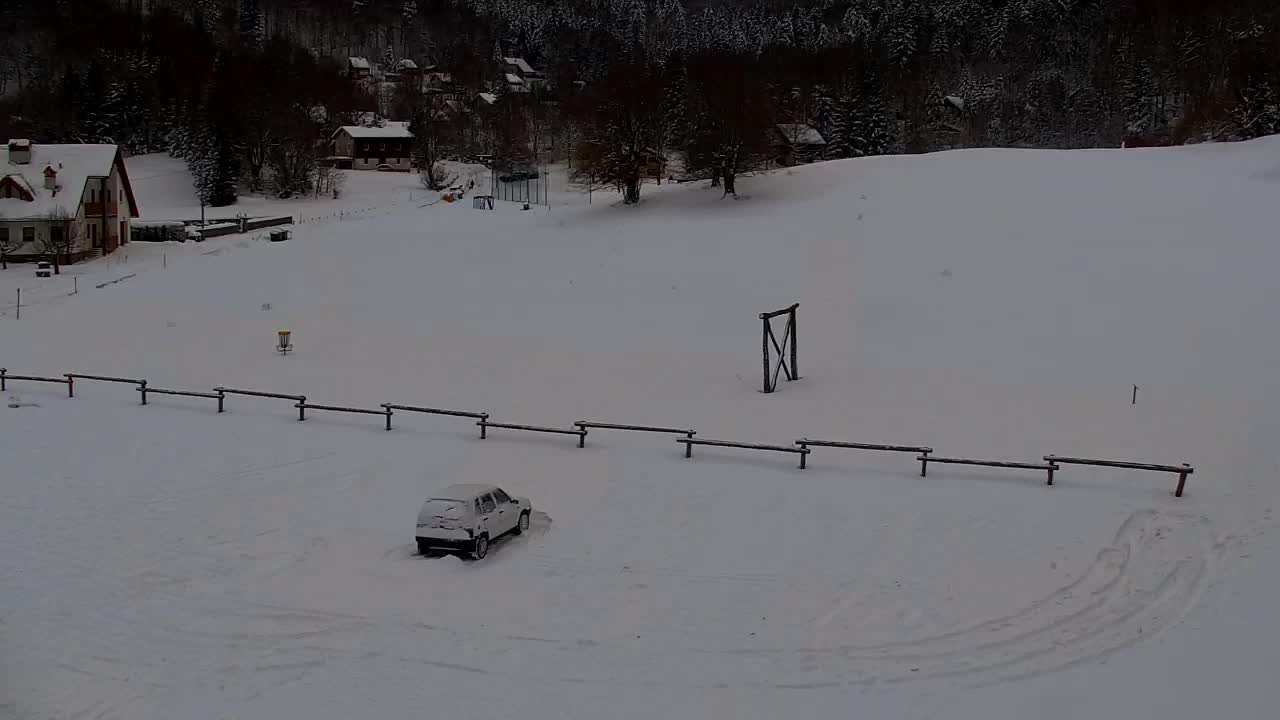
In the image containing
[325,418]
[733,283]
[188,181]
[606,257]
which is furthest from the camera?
[188,181]

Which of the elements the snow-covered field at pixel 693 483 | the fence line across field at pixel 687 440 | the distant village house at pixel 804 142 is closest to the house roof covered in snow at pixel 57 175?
the snow-covered field at pixel 693 483

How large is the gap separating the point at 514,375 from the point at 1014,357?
668 inches

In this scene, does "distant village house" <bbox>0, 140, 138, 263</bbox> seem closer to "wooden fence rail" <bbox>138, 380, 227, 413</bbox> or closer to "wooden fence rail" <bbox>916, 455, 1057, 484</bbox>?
"wooden fence rail" <bbox>138, 380, 227, 413</bbox>

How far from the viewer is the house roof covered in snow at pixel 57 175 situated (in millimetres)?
61031

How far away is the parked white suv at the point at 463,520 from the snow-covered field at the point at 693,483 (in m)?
0.51

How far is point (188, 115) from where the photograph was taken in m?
101

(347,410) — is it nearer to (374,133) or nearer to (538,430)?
(538,430)

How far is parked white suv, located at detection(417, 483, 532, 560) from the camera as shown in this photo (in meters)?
19.5

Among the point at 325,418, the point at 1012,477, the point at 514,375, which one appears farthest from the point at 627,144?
the point at 1012,477

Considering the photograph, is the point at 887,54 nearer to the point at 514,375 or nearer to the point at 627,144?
the point at 627,144

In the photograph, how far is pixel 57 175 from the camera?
210ft

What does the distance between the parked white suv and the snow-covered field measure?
51 centimetres

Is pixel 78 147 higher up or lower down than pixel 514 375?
higher up

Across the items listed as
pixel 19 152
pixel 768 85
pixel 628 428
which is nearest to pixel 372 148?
pixel 768 85
